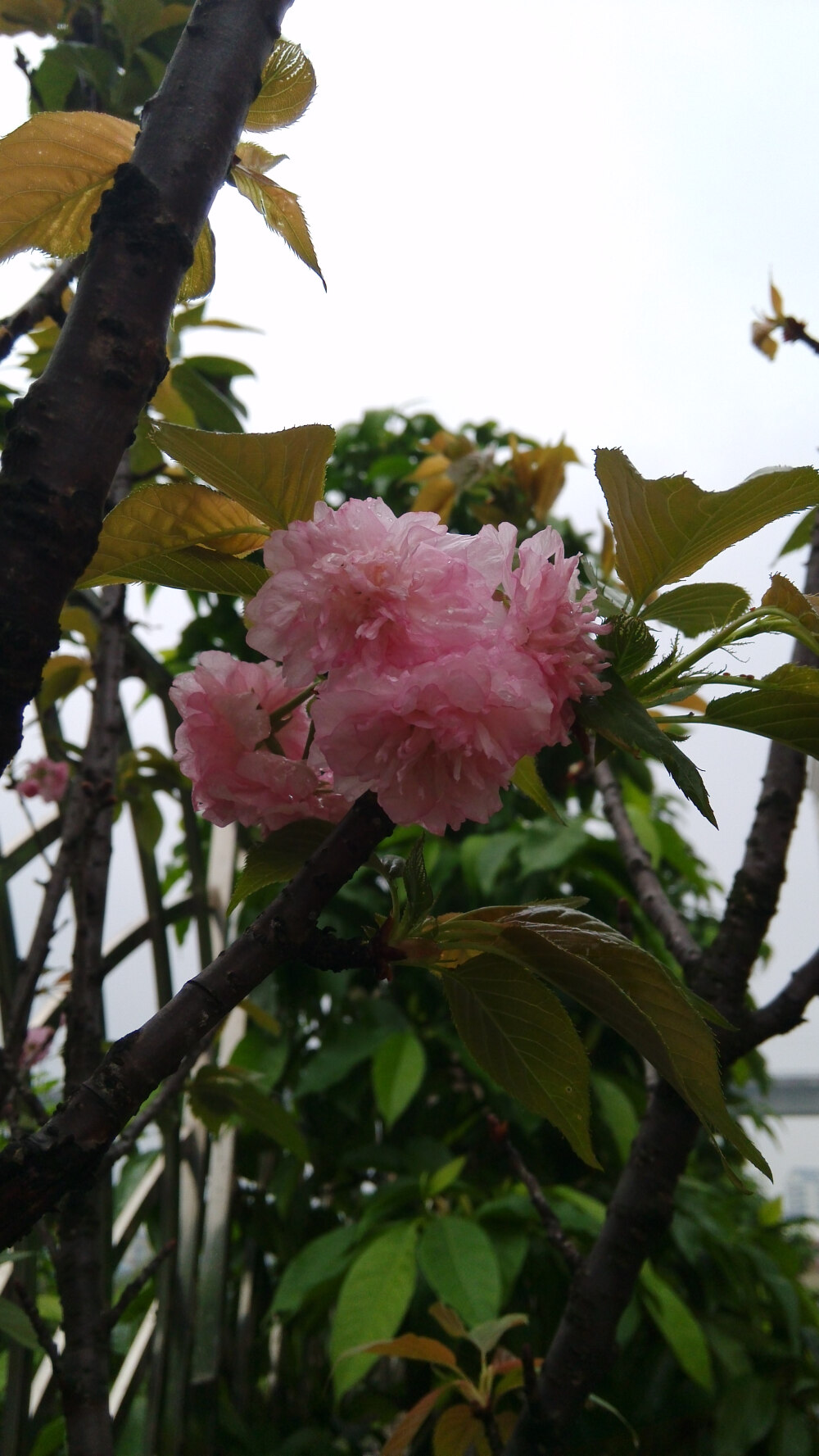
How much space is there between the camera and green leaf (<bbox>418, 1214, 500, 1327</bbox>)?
2.68ft

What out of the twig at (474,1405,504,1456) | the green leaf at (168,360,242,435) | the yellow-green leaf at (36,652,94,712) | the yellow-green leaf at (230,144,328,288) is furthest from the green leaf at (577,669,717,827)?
the yellow-green leaf at (36,652,94,712)

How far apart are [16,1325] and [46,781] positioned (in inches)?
30.4

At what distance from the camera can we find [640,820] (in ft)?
4.02

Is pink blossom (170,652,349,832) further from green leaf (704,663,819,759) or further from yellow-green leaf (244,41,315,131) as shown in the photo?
yellow-green leaf (244,41,315,131)

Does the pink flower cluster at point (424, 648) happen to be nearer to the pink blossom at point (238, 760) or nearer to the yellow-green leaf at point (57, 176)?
the pink blossom at point (238, 760)

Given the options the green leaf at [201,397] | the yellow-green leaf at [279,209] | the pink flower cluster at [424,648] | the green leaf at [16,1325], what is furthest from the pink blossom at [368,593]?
the green leaf at [201,397]

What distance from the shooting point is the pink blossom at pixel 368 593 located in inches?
11.1

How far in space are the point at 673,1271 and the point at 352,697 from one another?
1.09 metres

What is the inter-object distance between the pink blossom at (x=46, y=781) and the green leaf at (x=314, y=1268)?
60 cm

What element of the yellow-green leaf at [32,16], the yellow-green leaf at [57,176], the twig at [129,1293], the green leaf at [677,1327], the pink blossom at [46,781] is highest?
the yellow-green leaf at [32,16]

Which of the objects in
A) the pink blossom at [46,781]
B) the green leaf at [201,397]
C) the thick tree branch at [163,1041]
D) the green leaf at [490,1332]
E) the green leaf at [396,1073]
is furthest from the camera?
the pink blossom at [46,781]

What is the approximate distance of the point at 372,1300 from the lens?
0.85m

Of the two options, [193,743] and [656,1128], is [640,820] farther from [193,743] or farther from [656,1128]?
[193,743]

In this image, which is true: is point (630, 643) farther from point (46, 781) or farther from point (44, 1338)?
point (46, 781)
